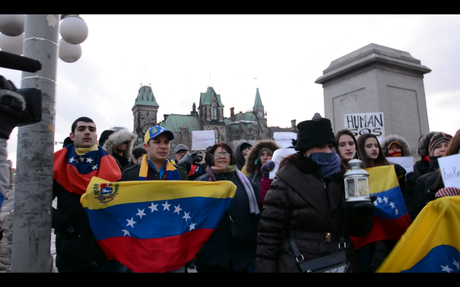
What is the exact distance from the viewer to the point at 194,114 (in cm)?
11019

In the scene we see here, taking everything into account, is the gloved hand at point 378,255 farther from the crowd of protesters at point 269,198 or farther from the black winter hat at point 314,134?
the black winter hat at point 314,134

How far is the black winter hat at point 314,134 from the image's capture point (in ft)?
9.01

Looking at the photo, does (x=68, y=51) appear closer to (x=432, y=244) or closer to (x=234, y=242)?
(x=234, y=242)

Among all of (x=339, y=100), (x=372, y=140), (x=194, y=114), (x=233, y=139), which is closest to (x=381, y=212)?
(x=372, y=140)

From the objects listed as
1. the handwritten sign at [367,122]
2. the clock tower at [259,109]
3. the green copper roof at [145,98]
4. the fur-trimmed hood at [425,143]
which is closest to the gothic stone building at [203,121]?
the green copper roof at [145,98]

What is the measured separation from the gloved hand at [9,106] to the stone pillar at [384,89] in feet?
24.2

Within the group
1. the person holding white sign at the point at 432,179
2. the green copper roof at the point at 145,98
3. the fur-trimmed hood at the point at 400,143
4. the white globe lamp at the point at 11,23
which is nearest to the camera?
the person holding white sign at the point at 432,179

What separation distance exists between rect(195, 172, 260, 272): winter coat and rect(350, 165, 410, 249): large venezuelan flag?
106 centimetres

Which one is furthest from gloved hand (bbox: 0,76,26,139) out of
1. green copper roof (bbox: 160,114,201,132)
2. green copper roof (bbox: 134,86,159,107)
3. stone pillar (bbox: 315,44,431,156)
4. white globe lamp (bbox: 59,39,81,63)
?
green copper roof (bbox: 134,86,159,107)

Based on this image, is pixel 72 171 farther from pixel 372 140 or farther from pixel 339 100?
pixel 339 100

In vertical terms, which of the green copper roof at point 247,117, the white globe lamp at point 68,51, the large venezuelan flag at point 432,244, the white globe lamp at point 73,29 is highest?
the green copper roof at point 247,117

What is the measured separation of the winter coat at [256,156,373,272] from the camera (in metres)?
2.54

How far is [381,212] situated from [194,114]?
108089 mm

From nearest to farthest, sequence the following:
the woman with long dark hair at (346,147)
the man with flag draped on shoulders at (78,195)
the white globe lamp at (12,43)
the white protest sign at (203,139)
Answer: the man with flag draped on shoulders at (78,195)
the woman with long dark hair at (346,147)
the white globe lamp at (12,43)
the white protest sign at (203,139)
